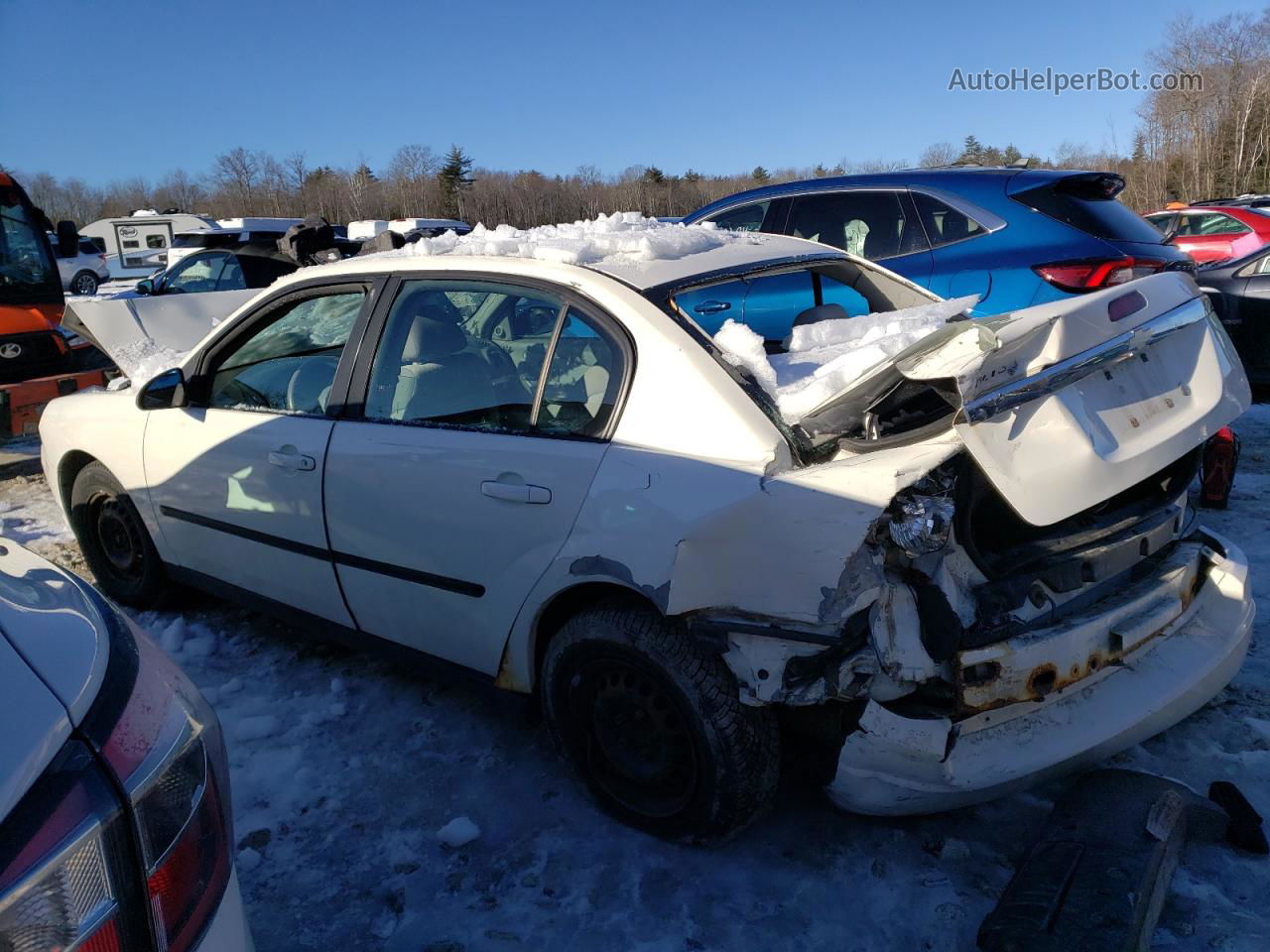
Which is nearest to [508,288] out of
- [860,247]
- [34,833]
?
[34,833]

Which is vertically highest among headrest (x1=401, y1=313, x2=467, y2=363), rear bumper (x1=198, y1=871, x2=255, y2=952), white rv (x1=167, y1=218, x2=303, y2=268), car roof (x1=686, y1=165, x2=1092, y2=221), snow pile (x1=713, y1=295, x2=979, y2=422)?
white rv (x1=167, y1=218, x2=303, y2=268)

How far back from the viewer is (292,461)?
308 centimetres

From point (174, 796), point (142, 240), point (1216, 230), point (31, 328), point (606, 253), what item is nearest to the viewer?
point (174, 796)

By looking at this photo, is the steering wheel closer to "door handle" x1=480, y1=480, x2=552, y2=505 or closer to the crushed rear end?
"door handle" x1=480, y1=480, x2=552, y2=505

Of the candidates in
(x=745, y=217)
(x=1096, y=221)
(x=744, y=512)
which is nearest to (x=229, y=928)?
(x=744, y=512)

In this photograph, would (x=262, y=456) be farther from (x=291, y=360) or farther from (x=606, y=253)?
(x=606, y=253)

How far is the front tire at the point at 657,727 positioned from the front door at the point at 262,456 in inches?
40.3

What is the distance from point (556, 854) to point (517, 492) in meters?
1.02

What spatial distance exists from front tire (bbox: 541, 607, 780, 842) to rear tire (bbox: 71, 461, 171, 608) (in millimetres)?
2330

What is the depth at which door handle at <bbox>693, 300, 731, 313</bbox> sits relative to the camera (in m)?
3.06

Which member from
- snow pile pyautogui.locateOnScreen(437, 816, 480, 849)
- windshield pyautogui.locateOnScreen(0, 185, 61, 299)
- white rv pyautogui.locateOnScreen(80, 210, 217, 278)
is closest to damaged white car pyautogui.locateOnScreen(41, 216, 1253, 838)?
snow pile pyautogui.locateOnScreen(437, 816, 480, 849)

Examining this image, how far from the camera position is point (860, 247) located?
571cm

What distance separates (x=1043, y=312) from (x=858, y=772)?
1.24 m

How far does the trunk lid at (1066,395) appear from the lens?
6.66ft
